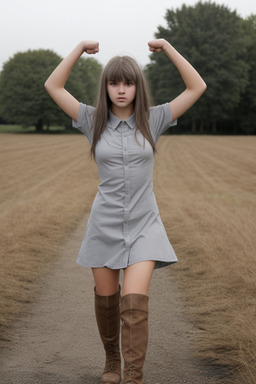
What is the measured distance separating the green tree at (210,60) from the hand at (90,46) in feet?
177

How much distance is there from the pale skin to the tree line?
54.0 meters

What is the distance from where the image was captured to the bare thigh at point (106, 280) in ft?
9.70

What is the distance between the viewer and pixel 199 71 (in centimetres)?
5694

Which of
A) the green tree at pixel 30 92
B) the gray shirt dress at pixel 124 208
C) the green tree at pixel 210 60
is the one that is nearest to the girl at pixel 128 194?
the gray shirt dress at pixel 124 208

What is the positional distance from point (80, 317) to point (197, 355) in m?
1.21

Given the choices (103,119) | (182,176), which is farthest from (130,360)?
(182,176)

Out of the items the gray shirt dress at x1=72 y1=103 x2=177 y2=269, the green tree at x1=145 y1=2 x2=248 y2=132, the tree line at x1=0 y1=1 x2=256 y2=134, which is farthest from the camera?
the tree line at x1=0 y1=1 x2=256 y2=134

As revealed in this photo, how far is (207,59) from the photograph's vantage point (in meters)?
56.6

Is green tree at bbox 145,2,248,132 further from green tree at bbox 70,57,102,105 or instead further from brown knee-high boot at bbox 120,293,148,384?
brown knee-high boot at bbox 120,293,148,384

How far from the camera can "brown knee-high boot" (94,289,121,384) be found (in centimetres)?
306

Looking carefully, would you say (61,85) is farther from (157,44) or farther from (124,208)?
(124,208)

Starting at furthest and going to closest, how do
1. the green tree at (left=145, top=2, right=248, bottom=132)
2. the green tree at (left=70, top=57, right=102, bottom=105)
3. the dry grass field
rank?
the green tree at (left=70, top=57, right=102, bottom=105), the green tree at (left=145, top=2, right=248, bottom=132), the dry grass field

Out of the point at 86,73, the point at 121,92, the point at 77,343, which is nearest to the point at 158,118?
the point at 121,92

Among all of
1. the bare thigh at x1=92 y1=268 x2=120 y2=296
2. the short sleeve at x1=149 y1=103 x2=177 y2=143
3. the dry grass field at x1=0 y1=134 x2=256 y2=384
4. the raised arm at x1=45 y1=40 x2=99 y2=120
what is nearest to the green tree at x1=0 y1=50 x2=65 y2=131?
the dry grass field at x1=0 y1=134 x2=256 y2=384
